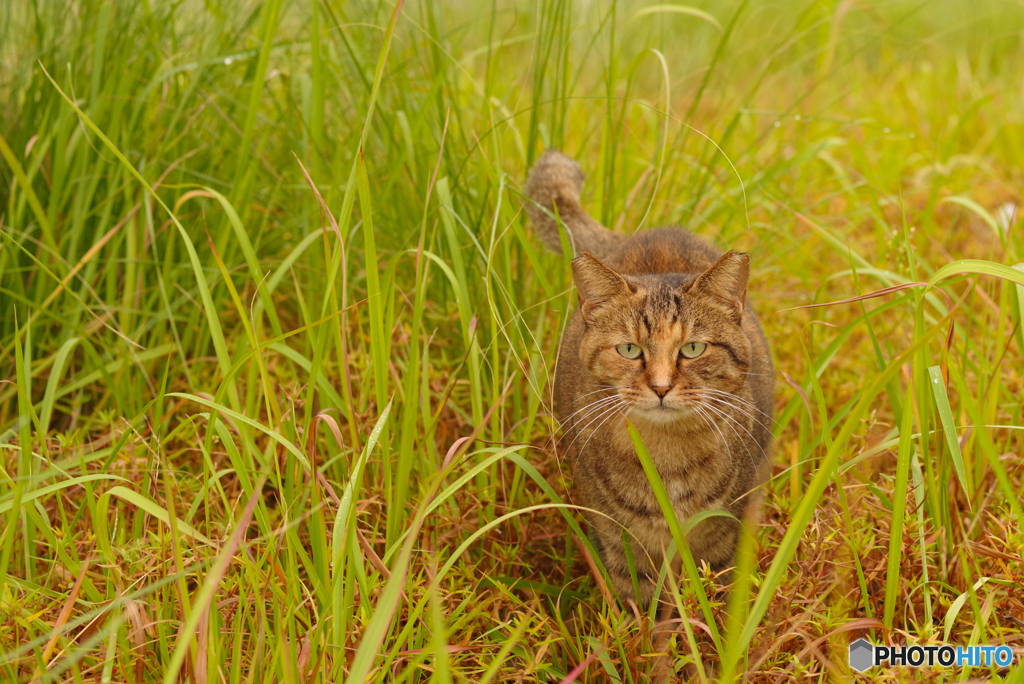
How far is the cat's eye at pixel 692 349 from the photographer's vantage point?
2125 millimetres

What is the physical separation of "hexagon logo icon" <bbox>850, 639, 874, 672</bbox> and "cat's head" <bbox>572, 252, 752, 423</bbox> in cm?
65

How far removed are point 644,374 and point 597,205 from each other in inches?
50.4

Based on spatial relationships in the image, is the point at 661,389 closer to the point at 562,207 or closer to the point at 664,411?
the point at 664,411

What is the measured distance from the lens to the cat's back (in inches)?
102

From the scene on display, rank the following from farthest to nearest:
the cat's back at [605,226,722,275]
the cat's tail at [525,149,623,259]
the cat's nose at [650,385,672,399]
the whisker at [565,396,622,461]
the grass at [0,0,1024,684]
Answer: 1. the cat's tail at [525,149,623,259]
2. the cat's back at [605,226,722,275]
3. the whisker at [565,396,622,461]
4. the cat's nose at [650,385,672,399]
5. the grass at [0,0,1024,684]

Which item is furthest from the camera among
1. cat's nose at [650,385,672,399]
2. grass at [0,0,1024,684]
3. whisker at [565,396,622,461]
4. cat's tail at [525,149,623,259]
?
cat's tail at [525,149,623,259]

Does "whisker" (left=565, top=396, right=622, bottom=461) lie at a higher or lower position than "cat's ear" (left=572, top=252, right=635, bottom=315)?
lower

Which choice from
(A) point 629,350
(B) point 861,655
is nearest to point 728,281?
(A) point 629,350

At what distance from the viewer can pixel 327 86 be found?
308cm

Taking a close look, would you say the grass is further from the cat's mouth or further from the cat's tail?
the cat's mouth

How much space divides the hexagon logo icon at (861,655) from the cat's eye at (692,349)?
791 mm

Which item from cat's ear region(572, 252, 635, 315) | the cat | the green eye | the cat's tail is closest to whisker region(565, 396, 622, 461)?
the cat

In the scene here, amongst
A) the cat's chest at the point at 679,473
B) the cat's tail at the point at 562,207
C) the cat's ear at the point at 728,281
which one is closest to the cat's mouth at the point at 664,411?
the cat's chest at the point at 679,473

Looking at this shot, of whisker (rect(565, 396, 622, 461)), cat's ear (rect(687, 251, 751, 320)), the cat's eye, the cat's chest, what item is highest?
cat's ear (rect(687, 251, 751, 320))
